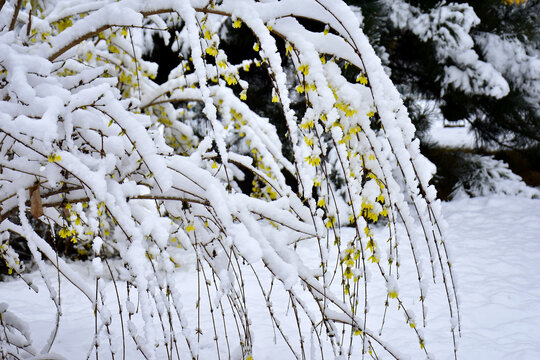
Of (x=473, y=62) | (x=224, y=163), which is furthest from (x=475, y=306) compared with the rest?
→ (x=473, y=62)

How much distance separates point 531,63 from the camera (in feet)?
17.8

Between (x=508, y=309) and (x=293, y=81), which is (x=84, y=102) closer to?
(x=508, y=309)

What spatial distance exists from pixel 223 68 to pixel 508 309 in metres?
2.77

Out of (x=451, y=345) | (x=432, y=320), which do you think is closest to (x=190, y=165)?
(x=451, y=345)

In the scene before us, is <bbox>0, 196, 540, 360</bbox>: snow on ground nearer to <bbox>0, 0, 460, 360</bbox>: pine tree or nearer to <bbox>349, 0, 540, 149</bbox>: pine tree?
<bbox>0, 0, 460, 360</bbox>: pine tree

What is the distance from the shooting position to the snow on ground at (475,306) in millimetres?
2572

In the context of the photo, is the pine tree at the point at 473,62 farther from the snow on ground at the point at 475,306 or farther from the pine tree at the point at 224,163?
the pine tree at the point at 224,163

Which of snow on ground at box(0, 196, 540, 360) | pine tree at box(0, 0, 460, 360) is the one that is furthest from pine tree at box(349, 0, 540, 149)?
pine tree at box(0, 0, 460, 360)

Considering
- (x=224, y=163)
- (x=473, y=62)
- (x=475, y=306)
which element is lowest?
(x=475, y=306)

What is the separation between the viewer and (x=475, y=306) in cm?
316

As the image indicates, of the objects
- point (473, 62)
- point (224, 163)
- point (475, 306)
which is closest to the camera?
point (224, 163)

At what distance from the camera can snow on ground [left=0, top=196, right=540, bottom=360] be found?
2572mm

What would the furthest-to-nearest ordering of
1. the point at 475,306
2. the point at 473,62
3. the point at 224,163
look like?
the point at 473,62, the point at 475,306, the point at 224,163

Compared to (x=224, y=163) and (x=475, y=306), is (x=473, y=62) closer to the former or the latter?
(x=475, y=306)
